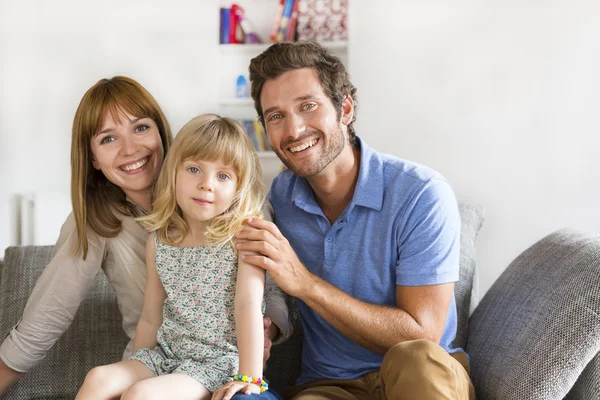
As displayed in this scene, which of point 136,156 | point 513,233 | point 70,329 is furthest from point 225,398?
point 513,233

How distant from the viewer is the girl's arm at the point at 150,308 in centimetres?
154

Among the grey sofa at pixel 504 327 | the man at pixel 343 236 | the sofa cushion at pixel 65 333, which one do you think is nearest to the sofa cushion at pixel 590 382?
the grey sofa at pixel 504 327

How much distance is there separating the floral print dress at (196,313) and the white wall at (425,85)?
2.23 m

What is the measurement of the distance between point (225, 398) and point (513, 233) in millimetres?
2573

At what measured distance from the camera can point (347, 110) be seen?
72.0 inches

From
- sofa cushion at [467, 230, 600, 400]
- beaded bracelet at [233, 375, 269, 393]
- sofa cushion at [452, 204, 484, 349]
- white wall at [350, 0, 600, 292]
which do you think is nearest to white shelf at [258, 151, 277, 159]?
white wall at [350, 0, 600, 292]

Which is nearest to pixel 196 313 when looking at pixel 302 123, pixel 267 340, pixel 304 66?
pixel 267 340

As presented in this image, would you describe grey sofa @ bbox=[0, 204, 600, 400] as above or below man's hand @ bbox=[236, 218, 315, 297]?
below

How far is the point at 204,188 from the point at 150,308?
342mm

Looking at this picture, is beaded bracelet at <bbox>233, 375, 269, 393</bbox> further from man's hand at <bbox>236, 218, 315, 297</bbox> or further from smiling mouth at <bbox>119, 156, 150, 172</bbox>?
smiling mouth at <bbox>119, 156, 150, 172</bbox>

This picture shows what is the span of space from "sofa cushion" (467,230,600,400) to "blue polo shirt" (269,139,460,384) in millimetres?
132

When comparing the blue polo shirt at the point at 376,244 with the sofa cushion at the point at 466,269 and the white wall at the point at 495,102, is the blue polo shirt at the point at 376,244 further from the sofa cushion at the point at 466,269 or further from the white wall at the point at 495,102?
the white wall at the point at 495,102

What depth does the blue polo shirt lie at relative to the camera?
1.54 meters

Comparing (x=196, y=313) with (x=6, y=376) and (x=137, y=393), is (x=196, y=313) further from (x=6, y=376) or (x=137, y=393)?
(x=6, y=376)
